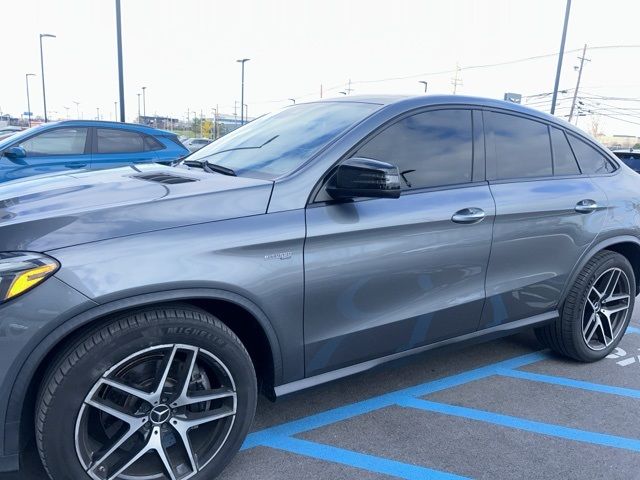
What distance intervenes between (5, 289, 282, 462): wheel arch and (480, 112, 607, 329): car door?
1.39 meters

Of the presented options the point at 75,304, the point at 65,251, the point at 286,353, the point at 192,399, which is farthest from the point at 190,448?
the point at 65,251

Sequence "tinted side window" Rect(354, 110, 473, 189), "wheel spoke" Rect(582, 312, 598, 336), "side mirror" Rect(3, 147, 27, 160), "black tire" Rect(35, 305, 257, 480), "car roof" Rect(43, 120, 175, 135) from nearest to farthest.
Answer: "black tire" Rect(35, 305, 257, 480)
"tinted side window" Rect(354, 110, 473, 189)
"wheel spoke" Rect(582, 312, 598, 336)
"side mirror" Rect(3, 147, 27, 160)
"car roof" Rect(43, 120, 175, 135)

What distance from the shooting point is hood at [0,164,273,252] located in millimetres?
1917

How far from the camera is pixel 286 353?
2400mm

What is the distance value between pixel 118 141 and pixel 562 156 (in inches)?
263

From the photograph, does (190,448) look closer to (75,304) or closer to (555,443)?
(75,304)

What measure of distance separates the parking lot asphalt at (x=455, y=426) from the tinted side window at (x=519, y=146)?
123cm

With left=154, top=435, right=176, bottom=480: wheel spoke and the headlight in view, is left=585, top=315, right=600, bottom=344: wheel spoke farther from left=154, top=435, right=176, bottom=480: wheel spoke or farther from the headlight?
the headlight

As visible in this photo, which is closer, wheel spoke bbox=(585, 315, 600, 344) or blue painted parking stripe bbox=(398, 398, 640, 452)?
blue painted parking stripe bbox=(398, 398, 640, 452)

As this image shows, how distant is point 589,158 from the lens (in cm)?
367

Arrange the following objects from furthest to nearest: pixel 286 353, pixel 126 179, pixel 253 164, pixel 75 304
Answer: pixel 253 164 → pixel 126 179 → pixel 286 353 → pixel 75 304

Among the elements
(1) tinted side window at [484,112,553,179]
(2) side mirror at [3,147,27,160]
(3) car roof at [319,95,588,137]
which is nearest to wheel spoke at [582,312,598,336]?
(1) tinted side window at [484,112,553,179]

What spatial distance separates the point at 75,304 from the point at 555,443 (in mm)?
2476

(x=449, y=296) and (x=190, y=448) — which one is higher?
(x=449, y=296)
